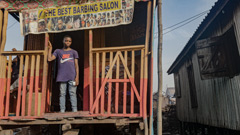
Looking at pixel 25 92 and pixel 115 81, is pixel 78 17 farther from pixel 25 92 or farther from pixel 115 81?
pixel 25 92

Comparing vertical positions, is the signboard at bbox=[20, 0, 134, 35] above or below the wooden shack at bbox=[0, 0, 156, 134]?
above

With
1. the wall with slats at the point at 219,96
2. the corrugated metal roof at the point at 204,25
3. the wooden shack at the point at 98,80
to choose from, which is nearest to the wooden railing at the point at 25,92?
the wooden shack at the point at 98,80

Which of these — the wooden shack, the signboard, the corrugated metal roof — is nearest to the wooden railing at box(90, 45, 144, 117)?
the wooden shack

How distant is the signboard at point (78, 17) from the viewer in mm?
4996

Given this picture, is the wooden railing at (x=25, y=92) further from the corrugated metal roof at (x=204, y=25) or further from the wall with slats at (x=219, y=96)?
the wall with slats at (x=219, y=96)

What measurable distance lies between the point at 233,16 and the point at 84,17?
430 cm

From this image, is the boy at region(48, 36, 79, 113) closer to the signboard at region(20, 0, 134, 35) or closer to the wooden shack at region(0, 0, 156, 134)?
the wooden shack at region(0, 0, 156, 134)

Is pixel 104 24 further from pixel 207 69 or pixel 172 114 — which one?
pixel 172 114

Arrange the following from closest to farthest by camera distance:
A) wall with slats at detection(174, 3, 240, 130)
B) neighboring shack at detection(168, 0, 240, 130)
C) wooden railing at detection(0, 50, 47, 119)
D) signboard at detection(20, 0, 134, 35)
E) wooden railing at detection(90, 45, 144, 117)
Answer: wooden railing at detection(90, 45, 144, 117) → wooden railing at detection(0, 50, 47, 119) → signboard at detection(20, 0, 134, 35) → neighboring shack at detection(168, 0, 240, 130) → wall with slats at detection(174, 3, 240, 130)

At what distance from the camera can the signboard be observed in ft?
16.4

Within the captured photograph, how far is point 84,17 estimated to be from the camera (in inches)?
202

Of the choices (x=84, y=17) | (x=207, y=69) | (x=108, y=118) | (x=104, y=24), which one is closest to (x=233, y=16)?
(x=207, y=69)

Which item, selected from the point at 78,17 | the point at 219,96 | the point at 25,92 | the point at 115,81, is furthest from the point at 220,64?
the point at 25,92

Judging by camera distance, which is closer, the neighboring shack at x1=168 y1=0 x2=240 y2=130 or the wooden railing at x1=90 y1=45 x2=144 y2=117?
the wooden railing at x1=90 y1=45 x2=144 y2=117
